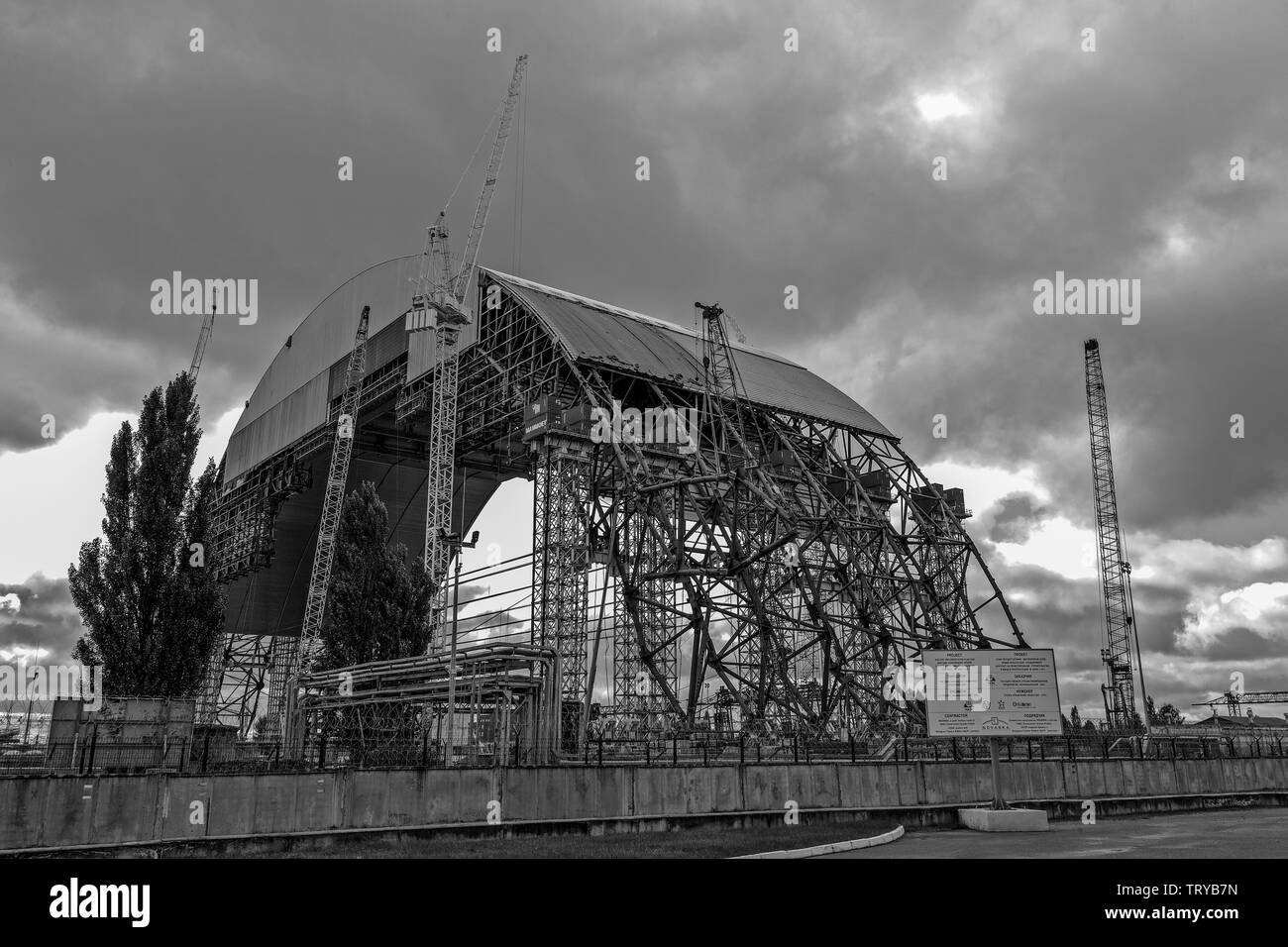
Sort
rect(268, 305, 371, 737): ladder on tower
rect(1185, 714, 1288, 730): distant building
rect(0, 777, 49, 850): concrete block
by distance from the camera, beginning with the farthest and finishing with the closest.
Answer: rect(1185, 714, 1288, 730): distant building
rect(268, 305, 371, 737): ladder on tower
rect(0, 777, 49, 850): concrete block

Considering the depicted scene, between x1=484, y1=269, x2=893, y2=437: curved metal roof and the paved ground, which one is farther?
x1=484, y1=269, x2=893, y2=437: curved metal roof

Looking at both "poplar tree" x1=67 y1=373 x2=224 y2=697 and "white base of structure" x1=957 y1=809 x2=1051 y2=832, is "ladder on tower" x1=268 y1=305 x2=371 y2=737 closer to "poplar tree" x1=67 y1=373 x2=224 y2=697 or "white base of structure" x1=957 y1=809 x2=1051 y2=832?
"poplar tree" x1=67 y1=373 x2=224 y2=697

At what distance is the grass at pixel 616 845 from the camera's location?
59.7ft

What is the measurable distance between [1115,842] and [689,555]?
27.7m

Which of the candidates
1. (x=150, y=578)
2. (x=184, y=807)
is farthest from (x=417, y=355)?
(x=184, y=807)

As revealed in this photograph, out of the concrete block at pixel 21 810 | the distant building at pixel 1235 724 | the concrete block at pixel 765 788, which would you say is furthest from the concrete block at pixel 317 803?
the distant building at pixel 1235 724

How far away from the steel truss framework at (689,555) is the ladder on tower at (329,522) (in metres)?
3.49

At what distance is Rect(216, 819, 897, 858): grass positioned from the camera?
1821cm

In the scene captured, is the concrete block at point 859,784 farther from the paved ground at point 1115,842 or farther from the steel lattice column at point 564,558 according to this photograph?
the steel lattice column at point 564,558

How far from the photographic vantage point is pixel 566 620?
47562 millimetres

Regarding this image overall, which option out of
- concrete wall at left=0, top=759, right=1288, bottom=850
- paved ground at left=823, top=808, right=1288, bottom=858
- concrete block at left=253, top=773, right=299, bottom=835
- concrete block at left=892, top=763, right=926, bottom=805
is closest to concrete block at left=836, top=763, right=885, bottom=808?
concrete wall at left=0, top=759, right=1288, bottom=850

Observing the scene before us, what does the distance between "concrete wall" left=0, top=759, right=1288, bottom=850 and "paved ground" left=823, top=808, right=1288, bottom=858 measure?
13.6ft
